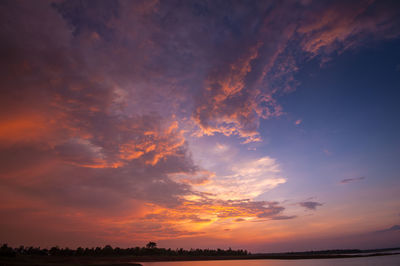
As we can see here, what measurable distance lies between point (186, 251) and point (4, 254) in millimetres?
148770

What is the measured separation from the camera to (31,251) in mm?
136250

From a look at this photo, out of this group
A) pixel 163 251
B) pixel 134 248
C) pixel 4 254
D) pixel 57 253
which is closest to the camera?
pixel 4 254

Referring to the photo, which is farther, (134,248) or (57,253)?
(134,248)

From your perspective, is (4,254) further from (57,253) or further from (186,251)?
(186,251)

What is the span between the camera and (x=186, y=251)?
188625mm

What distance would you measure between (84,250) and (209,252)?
4001 inches

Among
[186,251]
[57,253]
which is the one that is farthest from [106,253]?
[186,251]

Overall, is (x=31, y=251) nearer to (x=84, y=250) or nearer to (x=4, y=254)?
(x=84, y=250)

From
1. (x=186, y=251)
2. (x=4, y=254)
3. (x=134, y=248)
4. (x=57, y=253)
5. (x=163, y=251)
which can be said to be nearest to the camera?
(x=4, y=254)

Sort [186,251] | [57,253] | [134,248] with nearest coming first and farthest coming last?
[57,253], [134,248], [186,251]

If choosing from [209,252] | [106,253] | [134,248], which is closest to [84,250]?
[106,253]

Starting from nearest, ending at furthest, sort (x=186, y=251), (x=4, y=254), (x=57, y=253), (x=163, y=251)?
(x=4, y=254) → (x=57, y=253) → (x=163, y=251) → (x=186, y=251)

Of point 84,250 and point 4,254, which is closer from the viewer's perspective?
point 4,254

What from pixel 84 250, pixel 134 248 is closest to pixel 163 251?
pixel 134 248
